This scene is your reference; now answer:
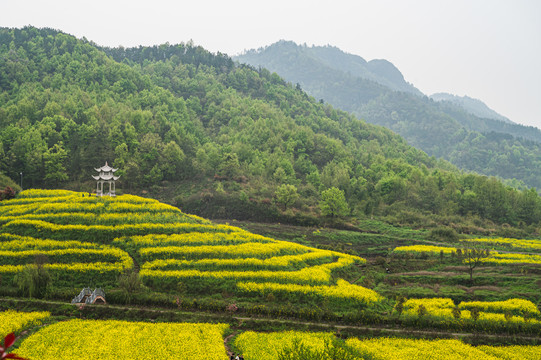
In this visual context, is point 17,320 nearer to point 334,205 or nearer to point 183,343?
point 183,343

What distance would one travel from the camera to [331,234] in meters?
61.4

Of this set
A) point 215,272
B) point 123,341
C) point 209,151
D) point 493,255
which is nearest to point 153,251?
point 215,272

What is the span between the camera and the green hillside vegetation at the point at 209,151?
239 feet

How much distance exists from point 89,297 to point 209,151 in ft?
229

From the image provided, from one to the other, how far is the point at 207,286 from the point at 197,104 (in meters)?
107

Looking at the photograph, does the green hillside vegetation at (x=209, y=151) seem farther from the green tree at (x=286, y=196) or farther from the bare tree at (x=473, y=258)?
the bare tree at (x=473, y=258)

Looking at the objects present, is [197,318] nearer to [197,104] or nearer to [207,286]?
[207,286]

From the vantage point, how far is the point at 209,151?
96.8 meters

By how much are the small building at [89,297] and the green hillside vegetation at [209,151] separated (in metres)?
39.6

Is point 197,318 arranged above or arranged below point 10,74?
below

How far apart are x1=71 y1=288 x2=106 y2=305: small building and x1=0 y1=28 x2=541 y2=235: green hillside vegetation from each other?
39.6 meters

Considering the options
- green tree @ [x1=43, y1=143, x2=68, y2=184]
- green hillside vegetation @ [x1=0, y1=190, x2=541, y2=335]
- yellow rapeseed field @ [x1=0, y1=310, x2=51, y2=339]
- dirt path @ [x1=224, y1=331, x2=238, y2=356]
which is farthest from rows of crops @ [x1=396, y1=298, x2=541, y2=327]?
green tree @ [x1=43, y1=143, x2=68, y2=184]

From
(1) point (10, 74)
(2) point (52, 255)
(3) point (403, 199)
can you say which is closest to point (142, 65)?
(1) point (10, 74)

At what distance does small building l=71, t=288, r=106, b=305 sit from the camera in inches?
1137
